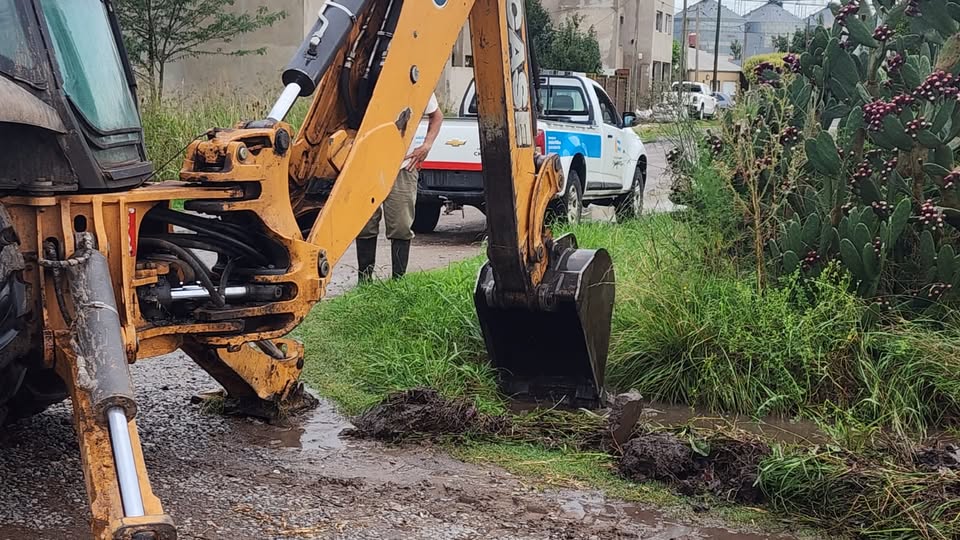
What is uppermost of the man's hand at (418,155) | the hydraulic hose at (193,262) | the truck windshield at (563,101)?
the truck windshield at (563,101)

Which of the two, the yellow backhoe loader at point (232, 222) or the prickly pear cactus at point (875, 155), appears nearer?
the yellow backhoe loader at point (232, 222)

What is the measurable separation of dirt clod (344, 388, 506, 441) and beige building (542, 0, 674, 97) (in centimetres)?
4176

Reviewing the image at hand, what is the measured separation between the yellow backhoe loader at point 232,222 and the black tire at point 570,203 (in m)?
5.95

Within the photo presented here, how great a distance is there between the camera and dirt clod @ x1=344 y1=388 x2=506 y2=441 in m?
5.30

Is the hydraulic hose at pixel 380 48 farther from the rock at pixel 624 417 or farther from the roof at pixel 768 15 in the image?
the roof at pixel 768 15

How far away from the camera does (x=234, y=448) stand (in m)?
5.13

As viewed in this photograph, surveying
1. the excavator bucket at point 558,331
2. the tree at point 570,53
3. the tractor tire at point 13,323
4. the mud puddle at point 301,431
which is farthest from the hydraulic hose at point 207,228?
the tree at point 570,53

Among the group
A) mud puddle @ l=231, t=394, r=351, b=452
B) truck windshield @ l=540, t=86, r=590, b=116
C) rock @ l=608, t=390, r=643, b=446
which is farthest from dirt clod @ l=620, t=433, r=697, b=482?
truck windshield @ l=540, t=86, r=590, b=116

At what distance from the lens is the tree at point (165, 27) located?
19.0 meters

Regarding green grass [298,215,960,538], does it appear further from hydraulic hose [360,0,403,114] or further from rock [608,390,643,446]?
hydraulic hose [360,0,403,114]

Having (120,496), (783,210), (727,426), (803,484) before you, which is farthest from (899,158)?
(120,496)

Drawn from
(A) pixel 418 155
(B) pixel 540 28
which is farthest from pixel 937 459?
(B) pixel 540 28

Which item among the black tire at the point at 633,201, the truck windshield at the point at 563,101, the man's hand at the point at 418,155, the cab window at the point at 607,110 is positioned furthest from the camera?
the cab window at the point at 607,110

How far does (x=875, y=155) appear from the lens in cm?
653
